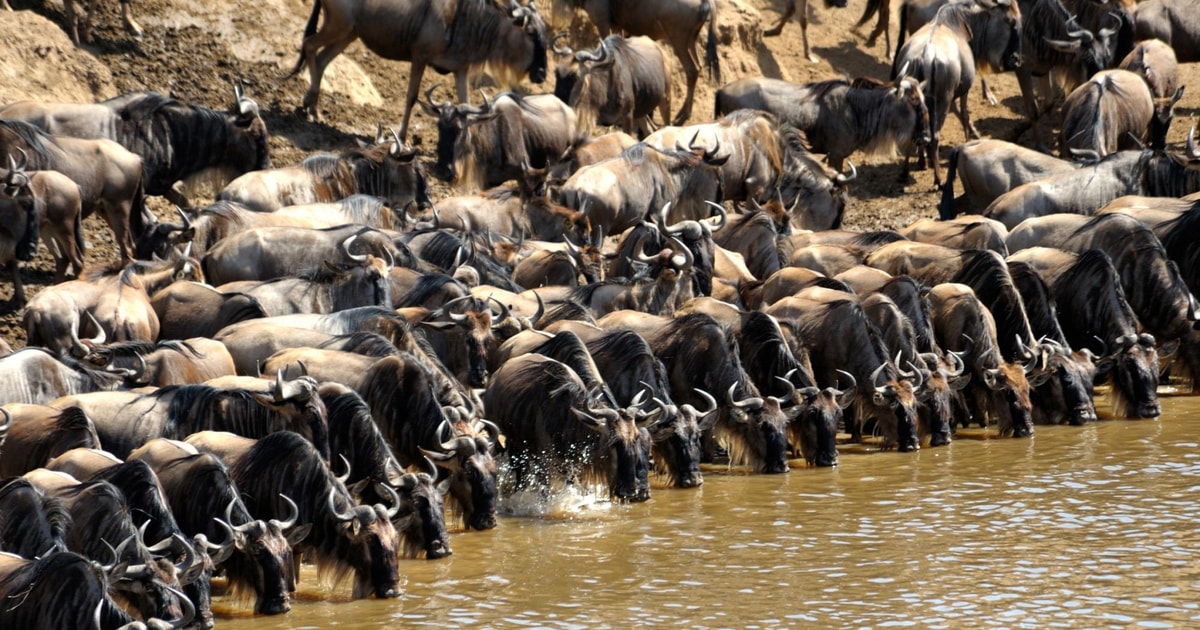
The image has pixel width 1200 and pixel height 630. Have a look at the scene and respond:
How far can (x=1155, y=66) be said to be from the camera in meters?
24.1

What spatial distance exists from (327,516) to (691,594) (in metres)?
2.09

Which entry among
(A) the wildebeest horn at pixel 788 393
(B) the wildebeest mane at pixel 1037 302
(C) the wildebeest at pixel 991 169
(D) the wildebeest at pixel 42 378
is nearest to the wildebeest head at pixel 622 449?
(A) the wildebeest horn at pixel 788 393

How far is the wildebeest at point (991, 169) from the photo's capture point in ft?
64.7

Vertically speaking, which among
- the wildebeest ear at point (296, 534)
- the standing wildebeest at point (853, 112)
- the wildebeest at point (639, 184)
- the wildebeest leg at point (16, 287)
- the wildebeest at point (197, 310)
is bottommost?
the wildebeest ear at point (296, 534)

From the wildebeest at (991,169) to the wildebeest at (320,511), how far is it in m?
11.3

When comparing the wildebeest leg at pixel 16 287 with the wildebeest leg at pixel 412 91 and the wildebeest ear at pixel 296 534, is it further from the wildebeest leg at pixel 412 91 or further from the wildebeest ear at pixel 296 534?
the wildebeest ear at pixel 296 534

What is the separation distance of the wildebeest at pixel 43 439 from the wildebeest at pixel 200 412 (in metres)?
0.28

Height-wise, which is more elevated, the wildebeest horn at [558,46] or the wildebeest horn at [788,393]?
the wildebeest horn at [558,46]

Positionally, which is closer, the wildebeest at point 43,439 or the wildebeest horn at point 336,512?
the wildebeest horn at point 336,512

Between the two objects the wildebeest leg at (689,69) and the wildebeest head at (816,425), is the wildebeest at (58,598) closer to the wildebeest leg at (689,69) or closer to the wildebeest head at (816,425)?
the wildebeest head at (816,425)

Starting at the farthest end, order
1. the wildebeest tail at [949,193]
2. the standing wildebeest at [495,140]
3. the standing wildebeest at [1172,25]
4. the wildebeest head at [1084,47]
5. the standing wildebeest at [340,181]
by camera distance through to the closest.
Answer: the standing wildebeest at [1172,25] < the wildebeest head at [1084,47] < the wildebeest tail at [949,193] < the standing wildebeest at [495,140] < the standing wildebeest at [340,181]

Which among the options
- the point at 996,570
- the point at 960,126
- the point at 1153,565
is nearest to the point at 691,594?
the point at 996,570

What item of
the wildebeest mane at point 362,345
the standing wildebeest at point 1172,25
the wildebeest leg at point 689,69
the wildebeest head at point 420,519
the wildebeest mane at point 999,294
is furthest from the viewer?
the standing wildebeest at point 1172,25

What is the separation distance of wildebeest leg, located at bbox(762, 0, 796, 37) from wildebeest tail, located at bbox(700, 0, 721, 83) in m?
1.56
